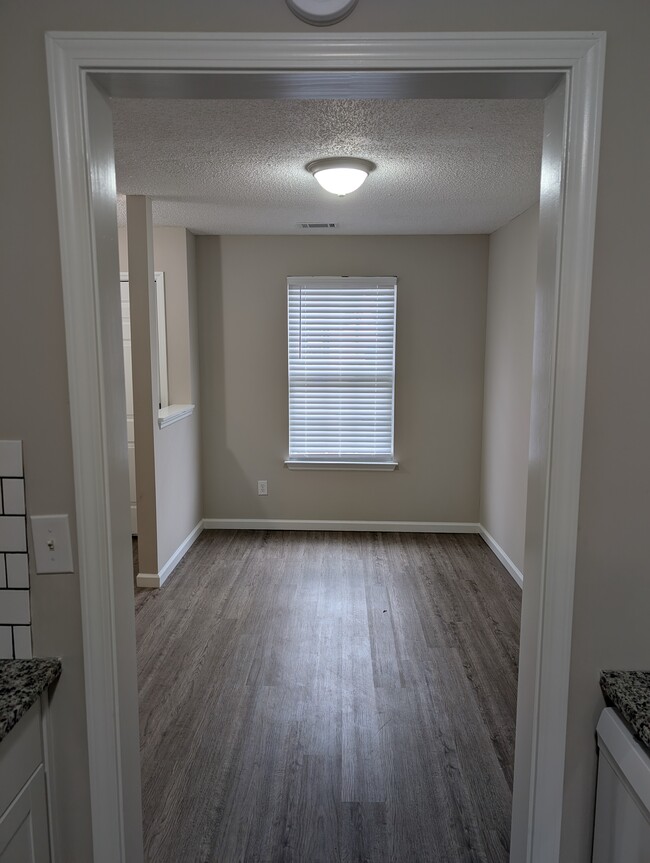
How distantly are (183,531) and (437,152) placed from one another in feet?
10.2

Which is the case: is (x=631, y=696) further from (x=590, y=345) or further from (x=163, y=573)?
(x=163, y=573)

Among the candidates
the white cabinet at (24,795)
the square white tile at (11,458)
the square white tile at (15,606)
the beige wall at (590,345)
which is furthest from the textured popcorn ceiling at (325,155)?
the white cabinet at (24,795)

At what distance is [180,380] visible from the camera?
452 centimetres

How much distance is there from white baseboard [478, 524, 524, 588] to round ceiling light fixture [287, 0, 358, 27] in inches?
137

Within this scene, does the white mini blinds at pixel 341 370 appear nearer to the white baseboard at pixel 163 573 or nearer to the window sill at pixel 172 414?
the window sill at pixel 172 414

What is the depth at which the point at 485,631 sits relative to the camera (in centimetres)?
322

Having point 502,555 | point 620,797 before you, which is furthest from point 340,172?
point 502,555

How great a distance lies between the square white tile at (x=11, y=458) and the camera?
1120 millimetres

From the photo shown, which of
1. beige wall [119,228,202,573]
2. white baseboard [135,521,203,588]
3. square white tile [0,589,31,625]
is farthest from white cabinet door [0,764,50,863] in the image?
beige wall [119,228,202,573]

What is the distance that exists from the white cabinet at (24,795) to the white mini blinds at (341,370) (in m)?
3.69

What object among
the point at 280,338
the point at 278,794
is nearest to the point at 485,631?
the point at 278,794

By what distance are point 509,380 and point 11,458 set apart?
3488 mm

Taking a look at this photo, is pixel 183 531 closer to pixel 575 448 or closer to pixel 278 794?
pixel 278 794

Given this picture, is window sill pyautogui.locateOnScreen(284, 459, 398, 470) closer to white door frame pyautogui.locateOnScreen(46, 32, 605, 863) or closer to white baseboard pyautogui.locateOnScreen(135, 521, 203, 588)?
white baseboard pyautogui.locateOnScreen(135, 521, 203, 588)
